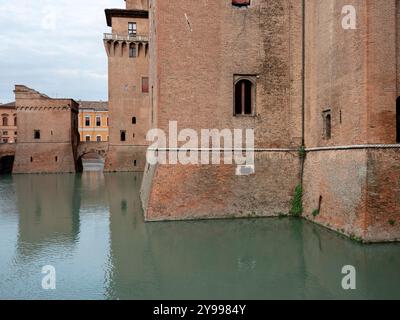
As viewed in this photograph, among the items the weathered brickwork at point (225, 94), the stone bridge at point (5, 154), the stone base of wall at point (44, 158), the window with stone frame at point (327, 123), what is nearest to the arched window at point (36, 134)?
the stone base of wall at point (44, 158)

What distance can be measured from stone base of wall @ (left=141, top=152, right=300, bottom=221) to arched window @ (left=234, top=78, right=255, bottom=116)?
60.0 inches

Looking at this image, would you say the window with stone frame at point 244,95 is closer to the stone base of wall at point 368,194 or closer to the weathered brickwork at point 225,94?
the weathered brickwork at point 225,94

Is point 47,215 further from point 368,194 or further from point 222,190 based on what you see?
point 368,194

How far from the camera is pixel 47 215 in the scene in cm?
1335

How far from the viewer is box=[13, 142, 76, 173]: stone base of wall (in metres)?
31.5

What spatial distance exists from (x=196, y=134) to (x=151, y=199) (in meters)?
2.41

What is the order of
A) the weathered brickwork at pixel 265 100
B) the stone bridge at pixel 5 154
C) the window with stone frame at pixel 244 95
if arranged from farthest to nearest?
the stone bridge at pixel 5 154 < the window with stone frame at pixel 244 95 < the weathered brickwork at pixel 265 100

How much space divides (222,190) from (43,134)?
25.2 m

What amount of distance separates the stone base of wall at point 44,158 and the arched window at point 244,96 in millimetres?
23445

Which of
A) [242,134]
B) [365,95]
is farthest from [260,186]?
[365,95]

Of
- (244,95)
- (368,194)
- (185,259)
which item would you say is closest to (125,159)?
(244,95)

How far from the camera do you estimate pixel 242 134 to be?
1177cm

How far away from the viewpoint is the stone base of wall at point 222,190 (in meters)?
11.2

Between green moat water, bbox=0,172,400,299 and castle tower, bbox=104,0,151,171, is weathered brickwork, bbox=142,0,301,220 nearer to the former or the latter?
green moat water, bbox=0,172,400,299
